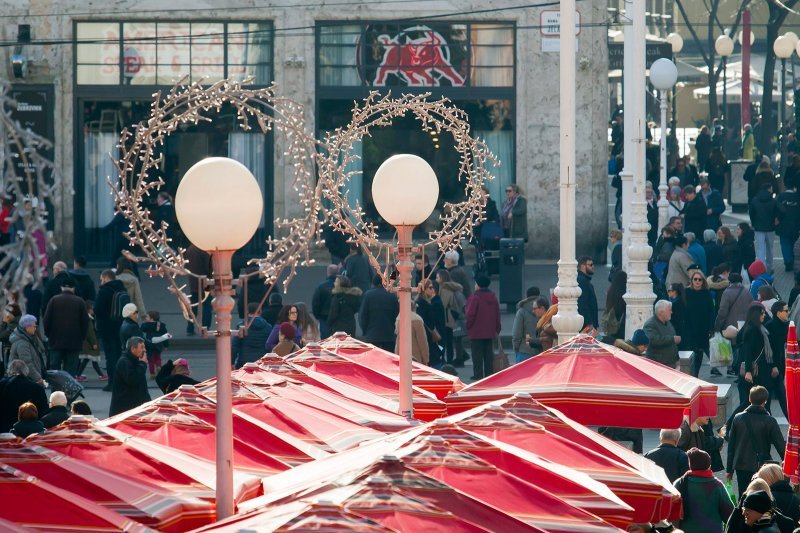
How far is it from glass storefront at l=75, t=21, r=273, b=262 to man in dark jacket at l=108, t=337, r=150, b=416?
13.7 meters

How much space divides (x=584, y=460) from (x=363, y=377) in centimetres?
367

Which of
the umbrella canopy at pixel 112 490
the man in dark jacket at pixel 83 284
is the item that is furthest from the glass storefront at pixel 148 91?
the umbrella canopy at pixel 112 490

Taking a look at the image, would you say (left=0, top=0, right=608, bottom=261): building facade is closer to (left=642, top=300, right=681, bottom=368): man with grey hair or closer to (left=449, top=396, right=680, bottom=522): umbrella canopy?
(left=642, top=300, right=681, bottom=368): man with grey hair

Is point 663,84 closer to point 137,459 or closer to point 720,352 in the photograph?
point 720,352

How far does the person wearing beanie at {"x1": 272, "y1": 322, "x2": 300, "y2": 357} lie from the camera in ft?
58.5

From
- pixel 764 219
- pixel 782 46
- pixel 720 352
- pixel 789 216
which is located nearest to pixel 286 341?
pixel 720 352

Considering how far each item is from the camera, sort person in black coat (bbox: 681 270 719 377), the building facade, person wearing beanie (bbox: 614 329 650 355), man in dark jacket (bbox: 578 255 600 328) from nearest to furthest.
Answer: person wearing beanie (bbox: 614 329 650 355)
person in black coat (bbox: 681 270 719 377)
man in dark jacket (bbox: 578 255 600 328)
the building facade

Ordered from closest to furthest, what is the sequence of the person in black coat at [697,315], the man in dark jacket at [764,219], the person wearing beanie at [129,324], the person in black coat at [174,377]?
the person in black coat at [174,377] < the person wearing beanie at [129,324] < the person in black coat at [697,315] < the man in dark jacket at [764,219]

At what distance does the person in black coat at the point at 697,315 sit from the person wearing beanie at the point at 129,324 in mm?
7247

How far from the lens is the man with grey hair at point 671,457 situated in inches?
517

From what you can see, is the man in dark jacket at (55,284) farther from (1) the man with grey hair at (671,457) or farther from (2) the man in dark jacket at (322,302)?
(1) the man with grey hair at (671,457)

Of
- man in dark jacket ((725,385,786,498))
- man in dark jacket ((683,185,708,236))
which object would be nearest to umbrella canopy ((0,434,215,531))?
man in dark jacket ((725,385,786,498))

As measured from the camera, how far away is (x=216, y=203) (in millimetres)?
8047

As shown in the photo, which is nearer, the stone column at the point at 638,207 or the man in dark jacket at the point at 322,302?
the stone column at the point at 638,207
